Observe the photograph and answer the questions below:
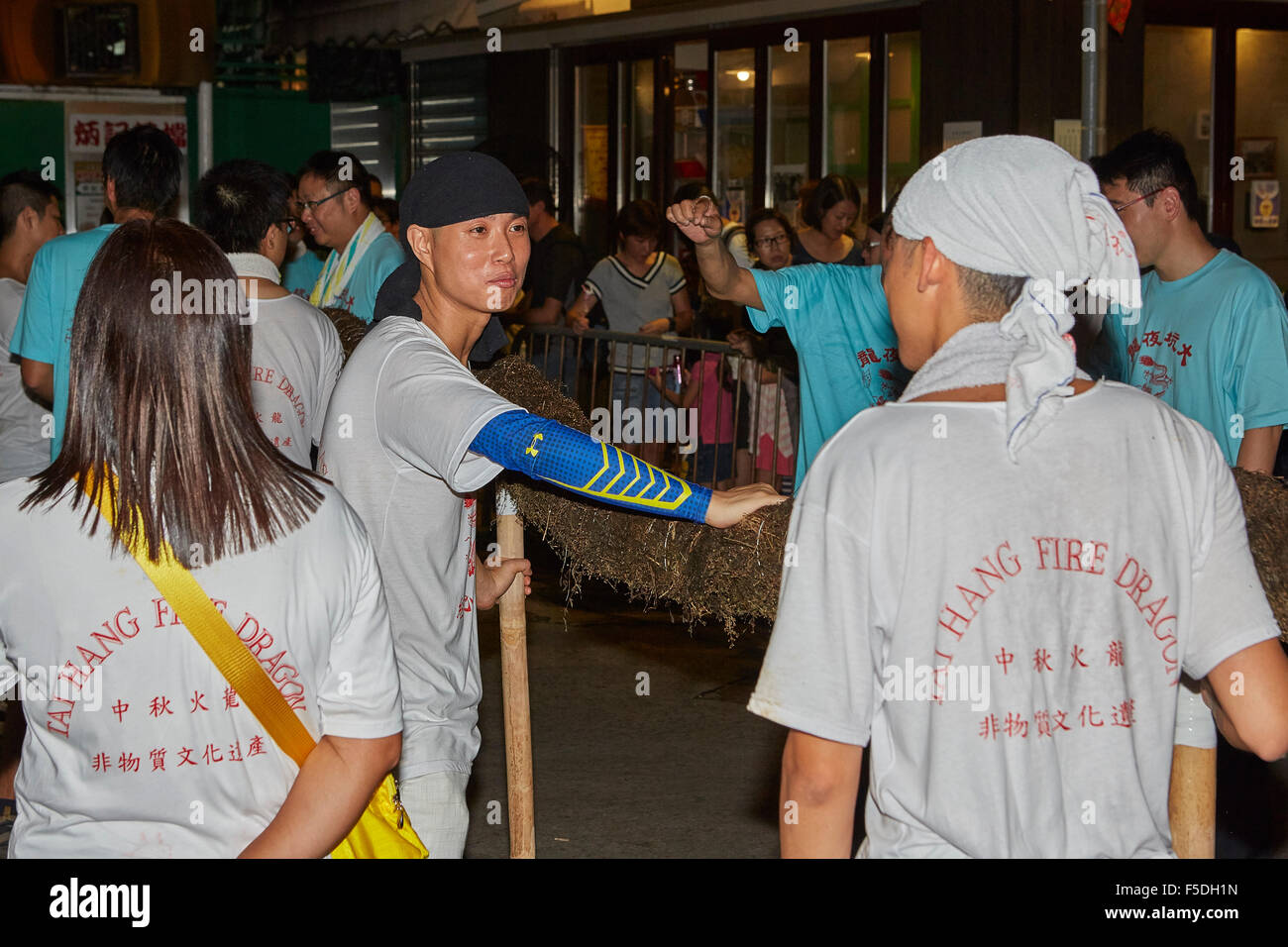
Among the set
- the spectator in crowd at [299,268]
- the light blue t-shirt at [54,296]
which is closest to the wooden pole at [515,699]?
the light blue t-shirt at [54,296]

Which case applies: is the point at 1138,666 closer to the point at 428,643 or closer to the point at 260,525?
the point at 260,525

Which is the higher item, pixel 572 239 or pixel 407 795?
pixel 572 239

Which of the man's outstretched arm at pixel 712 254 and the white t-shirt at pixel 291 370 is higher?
the man's outstretched arm at pixel 712 254

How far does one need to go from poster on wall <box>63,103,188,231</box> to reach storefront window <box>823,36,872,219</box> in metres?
6.22

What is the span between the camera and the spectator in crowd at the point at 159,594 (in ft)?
6.69

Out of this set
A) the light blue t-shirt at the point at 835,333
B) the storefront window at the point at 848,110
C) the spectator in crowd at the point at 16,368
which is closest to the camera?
the light blue t-shirt at the point at 835,333

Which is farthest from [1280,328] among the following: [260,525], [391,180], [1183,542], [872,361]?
[391,180]

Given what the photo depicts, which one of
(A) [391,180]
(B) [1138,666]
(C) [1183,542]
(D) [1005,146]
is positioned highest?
(A) [391,180]

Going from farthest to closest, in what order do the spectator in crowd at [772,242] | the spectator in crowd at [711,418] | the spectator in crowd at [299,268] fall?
the spectator in crowd at [772,242], the spectator in crowd at [711,418], the spectator in crowd at [299,268]

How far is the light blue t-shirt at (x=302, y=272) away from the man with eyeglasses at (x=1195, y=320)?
199 inches

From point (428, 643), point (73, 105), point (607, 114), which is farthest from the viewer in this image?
point (607, 114)

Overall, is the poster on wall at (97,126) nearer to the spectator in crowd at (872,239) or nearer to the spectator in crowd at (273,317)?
the spectator in crowd at (872,239)
